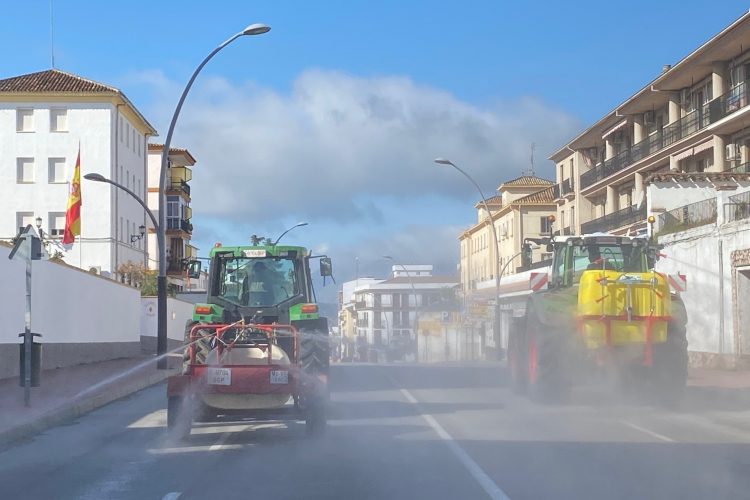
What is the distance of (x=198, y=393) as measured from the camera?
11.7 metres

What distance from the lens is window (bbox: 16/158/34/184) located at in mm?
57719

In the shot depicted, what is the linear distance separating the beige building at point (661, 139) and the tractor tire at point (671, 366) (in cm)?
2234

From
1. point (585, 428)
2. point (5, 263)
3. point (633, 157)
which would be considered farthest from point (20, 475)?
point (633, 157)

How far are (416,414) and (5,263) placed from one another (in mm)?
11913

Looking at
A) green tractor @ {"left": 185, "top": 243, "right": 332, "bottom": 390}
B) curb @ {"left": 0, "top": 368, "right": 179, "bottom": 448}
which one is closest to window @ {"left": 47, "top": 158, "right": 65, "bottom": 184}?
curb @ {"left": 0, "top": 368, "right": 179, "bottom": 448}

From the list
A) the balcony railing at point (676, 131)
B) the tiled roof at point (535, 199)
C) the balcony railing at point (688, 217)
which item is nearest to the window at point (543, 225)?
the tiled roof at point (535, 199)

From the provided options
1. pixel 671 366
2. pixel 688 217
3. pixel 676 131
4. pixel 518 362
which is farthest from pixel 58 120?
pixel 671 366

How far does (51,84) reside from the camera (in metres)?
58.5

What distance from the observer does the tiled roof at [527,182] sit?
86.1 meters

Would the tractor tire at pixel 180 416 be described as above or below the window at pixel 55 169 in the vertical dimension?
below

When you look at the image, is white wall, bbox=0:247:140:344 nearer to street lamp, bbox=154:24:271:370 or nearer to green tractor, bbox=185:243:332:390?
street lamp, bbox=154:24:271:370

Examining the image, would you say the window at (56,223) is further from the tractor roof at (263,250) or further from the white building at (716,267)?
the tractor roof at (263,250)

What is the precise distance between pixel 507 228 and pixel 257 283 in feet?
209

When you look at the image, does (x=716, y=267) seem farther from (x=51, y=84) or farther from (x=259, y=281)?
(x=51, y=84)
